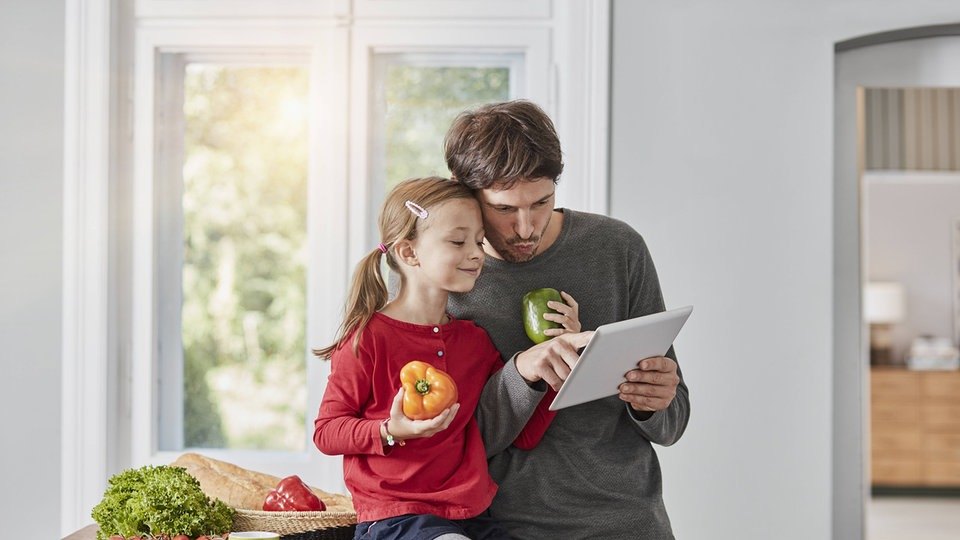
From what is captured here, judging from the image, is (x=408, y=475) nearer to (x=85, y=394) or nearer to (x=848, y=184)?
(x=85, y=394)

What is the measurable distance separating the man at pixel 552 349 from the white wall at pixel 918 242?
264 inches

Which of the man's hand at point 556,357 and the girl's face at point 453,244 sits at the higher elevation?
the girl's face at point 453,244

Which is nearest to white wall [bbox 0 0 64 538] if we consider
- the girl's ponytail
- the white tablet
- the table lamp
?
the girl's ponytail

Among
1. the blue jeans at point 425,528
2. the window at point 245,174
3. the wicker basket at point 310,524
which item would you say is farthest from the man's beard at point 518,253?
the window at point 245,174

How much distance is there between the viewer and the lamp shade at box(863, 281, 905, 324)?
7859mm

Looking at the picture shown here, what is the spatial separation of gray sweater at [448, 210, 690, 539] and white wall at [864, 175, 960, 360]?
21.9 feet

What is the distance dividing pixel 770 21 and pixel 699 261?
2.49 feet

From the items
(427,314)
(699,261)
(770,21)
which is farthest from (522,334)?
(770,21)

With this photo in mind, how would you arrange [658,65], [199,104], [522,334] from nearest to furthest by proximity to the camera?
[522,334]
[658,65]
[199,104]

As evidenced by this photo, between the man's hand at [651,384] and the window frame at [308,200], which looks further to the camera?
the window frame at [308,200]

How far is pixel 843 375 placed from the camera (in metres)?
3.14

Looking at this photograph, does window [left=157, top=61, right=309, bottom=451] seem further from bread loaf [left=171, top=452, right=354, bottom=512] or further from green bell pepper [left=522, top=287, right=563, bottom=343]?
green bell pepper [left=522, top=287, right=563, bottom=343]

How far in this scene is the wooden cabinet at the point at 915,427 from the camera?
24.3 ft

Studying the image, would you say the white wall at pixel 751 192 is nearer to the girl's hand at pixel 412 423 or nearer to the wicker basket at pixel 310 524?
the wicker basket at pixel 310 524
